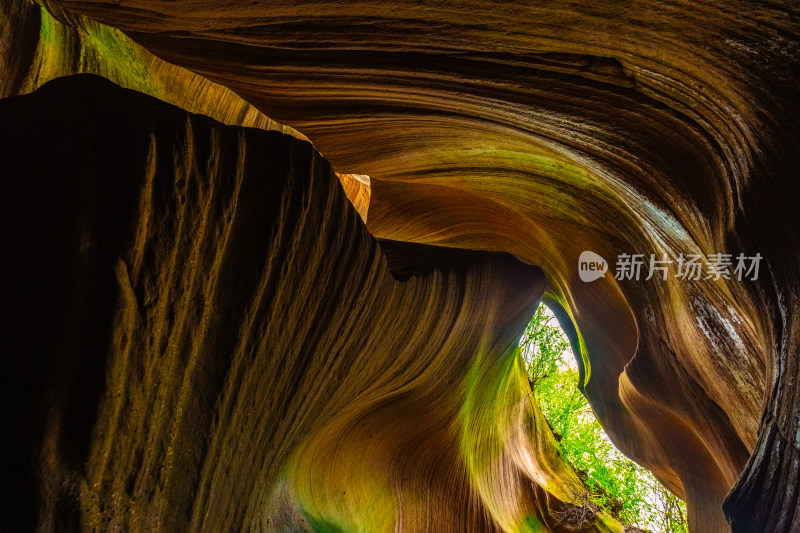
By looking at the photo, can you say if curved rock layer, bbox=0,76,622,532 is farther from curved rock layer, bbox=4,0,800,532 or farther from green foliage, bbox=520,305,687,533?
green foliage, bbox=520,305,687,533

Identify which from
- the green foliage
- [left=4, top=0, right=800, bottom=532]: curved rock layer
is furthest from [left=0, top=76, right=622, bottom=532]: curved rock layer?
the green foliage

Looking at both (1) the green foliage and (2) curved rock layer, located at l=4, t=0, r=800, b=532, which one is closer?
(2) curved rock layer, located at l=4, t=0, r=800, b=532

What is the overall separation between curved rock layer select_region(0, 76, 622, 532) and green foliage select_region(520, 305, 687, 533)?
725cm

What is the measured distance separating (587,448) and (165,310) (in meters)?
9.68

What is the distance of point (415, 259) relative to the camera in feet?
12.6

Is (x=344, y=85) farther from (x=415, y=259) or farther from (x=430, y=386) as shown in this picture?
(x=430, y=386)

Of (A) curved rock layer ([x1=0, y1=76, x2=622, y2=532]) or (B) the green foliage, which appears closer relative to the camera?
(A) curved rock layer ([x1=0, y1=76, x2=622, y2=532])

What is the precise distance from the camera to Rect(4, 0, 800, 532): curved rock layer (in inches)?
49.3

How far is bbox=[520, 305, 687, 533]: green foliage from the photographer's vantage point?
817 cm

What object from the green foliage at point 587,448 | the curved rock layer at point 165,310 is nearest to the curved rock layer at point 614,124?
the curved rock layer at point 165,310

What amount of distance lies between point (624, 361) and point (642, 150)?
167 inches

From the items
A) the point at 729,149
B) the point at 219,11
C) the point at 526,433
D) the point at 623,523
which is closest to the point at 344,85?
the point at 219,11

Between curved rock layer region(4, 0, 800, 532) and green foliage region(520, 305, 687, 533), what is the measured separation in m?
5.60

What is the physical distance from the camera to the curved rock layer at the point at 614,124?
49.3 inches
